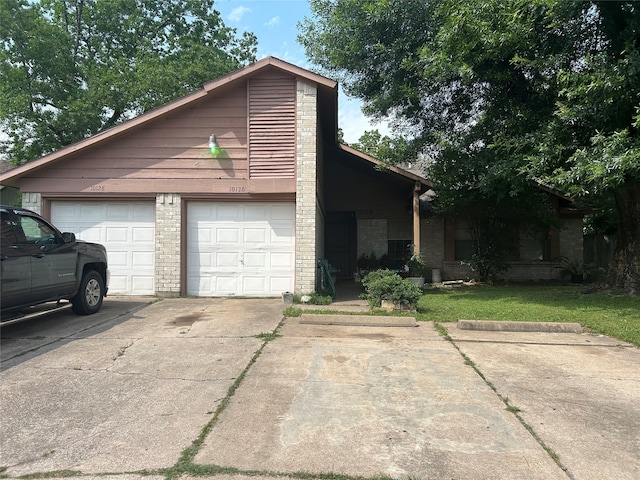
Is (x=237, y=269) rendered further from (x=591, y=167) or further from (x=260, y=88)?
(x=591, y=167)

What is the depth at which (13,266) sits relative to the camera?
602 cm

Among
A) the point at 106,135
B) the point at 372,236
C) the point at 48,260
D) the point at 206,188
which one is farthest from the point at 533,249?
the point at 48,260

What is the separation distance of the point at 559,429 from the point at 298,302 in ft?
21.5

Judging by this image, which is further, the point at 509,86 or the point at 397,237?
the point at 397,237

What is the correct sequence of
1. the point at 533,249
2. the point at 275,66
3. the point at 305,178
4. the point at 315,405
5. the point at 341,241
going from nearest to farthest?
the point at 315,405 → the point at 275,66 → the point at 305,178 → the point at 533,249 → the point at 341,241

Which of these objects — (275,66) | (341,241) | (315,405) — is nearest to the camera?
(315,405)

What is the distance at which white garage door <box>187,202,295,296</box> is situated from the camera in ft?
34.2

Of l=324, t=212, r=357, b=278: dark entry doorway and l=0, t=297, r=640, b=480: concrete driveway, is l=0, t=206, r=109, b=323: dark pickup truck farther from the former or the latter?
l=324, t=212, r=357, b=278: dark entry doorway

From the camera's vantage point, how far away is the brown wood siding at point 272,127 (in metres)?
10.1

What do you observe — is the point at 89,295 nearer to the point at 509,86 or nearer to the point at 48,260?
the point at 48,260

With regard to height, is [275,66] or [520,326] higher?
[275,66]

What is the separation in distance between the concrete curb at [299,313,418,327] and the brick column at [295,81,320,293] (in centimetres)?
220

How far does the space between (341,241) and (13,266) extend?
39.9 ft

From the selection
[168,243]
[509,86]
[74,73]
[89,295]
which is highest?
[74,73]
